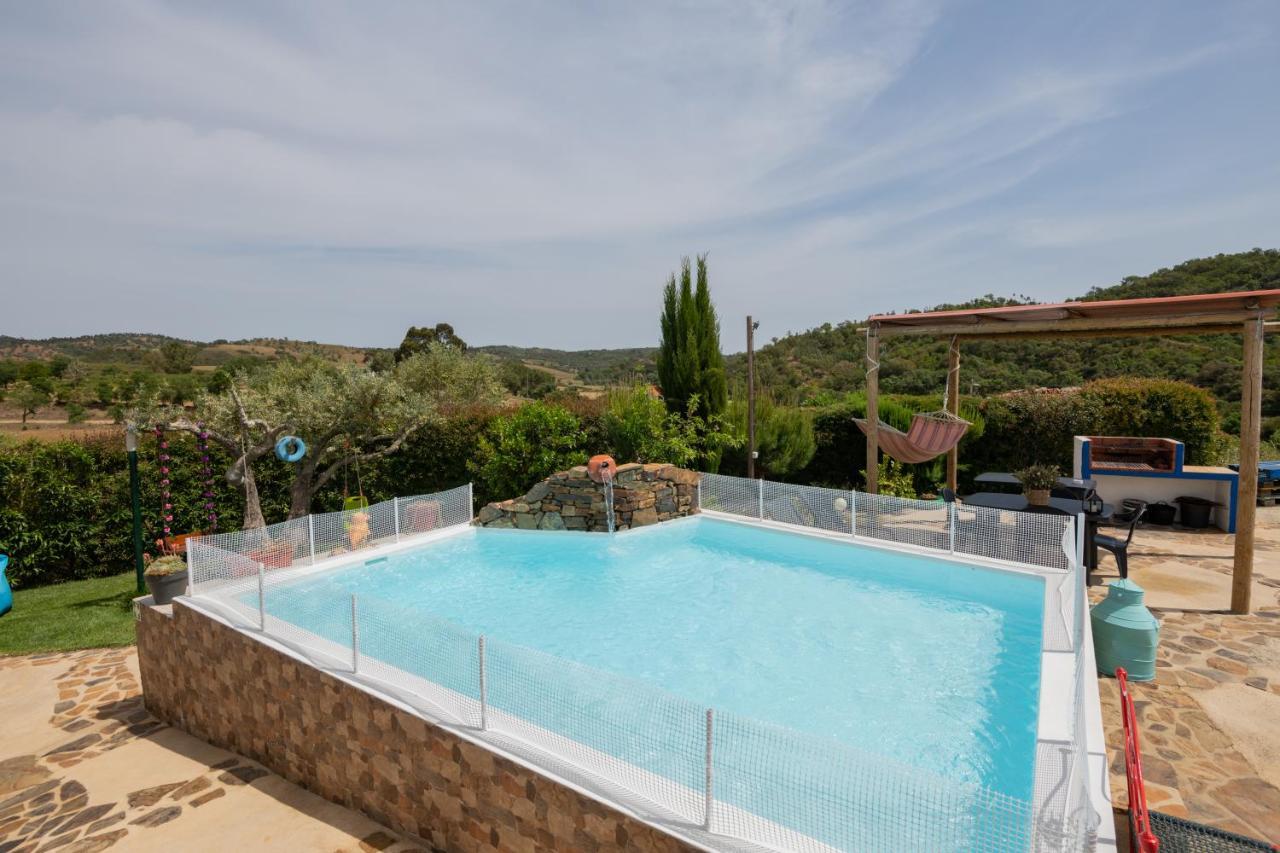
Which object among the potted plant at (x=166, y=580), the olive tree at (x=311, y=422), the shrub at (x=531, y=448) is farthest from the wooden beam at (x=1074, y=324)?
the potted plant at (x=166, y=580)

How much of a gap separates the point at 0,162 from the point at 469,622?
10466mm

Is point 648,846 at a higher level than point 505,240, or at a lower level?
lower

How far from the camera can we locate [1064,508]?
895cm

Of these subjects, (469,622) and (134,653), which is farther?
(134,653)

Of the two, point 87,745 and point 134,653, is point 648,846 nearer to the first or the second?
point 87,745

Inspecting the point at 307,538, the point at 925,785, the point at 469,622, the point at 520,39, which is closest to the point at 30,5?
the point at 520,39

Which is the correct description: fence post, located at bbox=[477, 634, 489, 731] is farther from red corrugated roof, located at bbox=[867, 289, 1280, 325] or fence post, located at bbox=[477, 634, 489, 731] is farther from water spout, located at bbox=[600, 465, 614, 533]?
red corrugated roof, located at bbox=[867, 289, 1280, 325]

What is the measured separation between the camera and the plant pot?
6.91 m

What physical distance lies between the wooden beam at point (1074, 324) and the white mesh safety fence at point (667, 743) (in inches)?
123

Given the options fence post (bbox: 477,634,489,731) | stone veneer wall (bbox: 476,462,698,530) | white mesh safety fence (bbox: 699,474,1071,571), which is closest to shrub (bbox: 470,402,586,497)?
stone veneer wall (bbox: 476,462,698,530)

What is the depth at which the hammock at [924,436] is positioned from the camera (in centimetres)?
946

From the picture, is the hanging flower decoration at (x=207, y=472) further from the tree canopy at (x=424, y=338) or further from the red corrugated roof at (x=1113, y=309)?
the tree canopy at (x=424, y=338)

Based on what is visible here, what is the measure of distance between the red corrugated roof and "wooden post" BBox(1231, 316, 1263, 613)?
0.84ft

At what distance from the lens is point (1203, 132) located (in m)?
11.0
